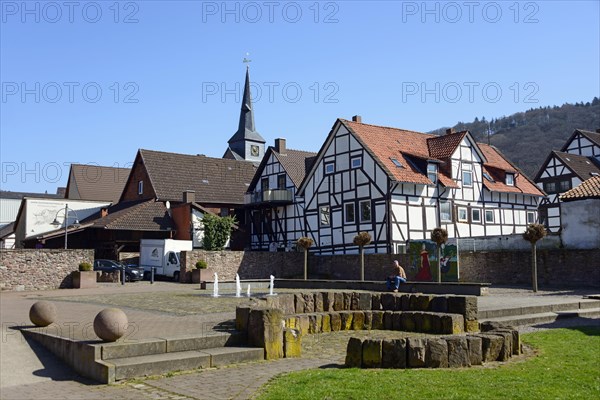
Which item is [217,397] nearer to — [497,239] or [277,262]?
[497,239]

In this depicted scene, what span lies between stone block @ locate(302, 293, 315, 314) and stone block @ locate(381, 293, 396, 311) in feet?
6.09

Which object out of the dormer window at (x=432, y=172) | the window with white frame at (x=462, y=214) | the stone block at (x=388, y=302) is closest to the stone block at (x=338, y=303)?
the stone block at (x=388, y=302)

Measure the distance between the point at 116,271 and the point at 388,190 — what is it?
709 inches

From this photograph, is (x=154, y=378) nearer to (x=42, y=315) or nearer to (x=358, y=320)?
(x=42, y=315)

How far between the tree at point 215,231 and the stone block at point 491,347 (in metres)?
34.7

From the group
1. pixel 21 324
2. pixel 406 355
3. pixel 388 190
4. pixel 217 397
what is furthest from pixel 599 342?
pixel 388 190

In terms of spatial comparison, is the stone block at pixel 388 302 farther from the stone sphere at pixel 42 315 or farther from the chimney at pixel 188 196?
the chimney at pixel 188 196

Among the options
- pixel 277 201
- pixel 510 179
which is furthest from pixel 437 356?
pixel 510 179

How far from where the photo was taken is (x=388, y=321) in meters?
14.9

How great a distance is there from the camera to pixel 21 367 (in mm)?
10234

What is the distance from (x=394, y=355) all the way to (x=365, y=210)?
31.9 m

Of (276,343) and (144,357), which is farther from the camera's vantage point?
(276,343)

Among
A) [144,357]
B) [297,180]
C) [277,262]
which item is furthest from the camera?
[297,180]

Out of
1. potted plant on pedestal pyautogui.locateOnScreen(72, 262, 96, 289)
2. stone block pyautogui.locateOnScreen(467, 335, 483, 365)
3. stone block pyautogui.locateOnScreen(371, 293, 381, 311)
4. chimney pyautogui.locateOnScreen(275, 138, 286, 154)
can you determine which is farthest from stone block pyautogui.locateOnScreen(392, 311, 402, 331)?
chimney pyautogui.locateOnScreen(275, 138, 286, 154)
